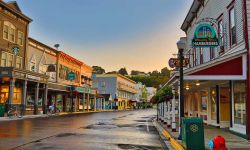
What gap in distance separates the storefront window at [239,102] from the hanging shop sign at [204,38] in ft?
7.72

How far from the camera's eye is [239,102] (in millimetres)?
16828

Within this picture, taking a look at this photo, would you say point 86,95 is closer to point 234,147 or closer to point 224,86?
point 224,86

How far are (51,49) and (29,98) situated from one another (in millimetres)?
9924

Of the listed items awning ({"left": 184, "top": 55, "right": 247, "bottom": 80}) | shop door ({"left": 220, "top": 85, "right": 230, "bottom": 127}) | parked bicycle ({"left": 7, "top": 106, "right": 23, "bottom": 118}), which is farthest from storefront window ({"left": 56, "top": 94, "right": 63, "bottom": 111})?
awning ({"left": 184, "top": 55, "right": 247, "bottom": 80})

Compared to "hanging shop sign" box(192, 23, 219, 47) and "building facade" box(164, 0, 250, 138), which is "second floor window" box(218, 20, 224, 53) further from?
"hanging shop sign" box(192, 23, 219, 47)

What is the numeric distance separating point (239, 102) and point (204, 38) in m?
3.62

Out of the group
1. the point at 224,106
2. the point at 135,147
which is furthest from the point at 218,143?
the point at 224,106

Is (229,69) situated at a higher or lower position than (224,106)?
higher

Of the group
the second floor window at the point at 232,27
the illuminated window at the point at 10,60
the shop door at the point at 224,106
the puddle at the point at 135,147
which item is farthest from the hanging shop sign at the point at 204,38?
the illuminated window at the point at 10,60

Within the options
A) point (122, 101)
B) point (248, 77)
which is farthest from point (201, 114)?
point (122, 101)

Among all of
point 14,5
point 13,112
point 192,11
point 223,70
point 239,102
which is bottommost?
point 13,112

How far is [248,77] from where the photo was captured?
15.3m

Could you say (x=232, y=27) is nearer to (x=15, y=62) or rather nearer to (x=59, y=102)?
(x=15, y=62)

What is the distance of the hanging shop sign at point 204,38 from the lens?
17000 mm
